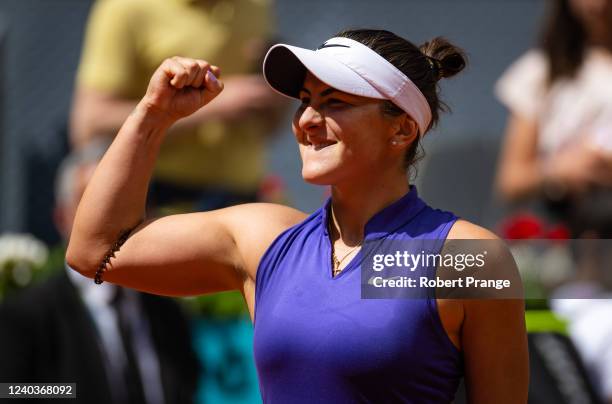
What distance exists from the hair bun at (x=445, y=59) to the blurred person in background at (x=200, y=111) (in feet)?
7.58

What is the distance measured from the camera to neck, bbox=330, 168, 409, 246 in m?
2.43

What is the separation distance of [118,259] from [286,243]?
14.9 inches

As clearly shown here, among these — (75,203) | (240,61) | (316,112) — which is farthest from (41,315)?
(316,112)

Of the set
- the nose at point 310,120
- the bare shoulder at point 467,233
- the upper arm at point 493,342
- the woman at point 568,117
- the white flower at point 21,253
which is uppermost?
the woman at point 568,117

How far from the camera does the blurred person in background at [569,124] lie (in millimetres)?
4629

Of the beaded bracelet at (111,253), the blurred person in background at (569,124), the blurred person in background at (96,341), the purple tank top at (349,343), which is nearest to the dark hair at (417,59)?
the purple tank top at (349,343)

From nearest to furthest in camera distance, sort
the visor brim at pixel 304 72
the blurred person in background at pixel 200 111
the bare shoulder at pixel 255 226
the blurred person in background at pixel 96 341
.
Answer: the visor brim at pixel 304 72
the bare shoulder at pixel 255 226
the blurred person in background at pixel 96 341
the blurred person in background at pixel 200 111

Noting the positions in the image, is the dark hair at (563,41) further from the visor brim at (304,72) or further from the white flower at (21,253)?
the visor brim at (304,72)

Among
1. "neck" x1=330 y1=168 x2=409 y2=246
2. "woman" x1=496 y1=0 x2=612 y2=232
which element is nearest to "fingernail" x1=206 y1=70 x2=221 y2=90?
"neck" x1=330 y1=168 x2=409 y2=246

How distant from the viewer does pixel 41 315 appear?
4113mm

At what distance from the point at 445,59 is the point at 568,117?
2448 mm

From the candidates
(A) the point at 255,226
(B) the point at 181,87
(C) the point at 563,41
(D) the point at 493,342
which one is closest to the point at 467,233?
(D) the point at 493,342

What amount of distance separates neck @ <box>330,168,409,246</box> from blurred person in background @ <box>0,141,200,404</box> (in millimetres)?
1895

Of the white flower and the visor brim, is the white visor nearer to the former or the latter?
the visor brim
